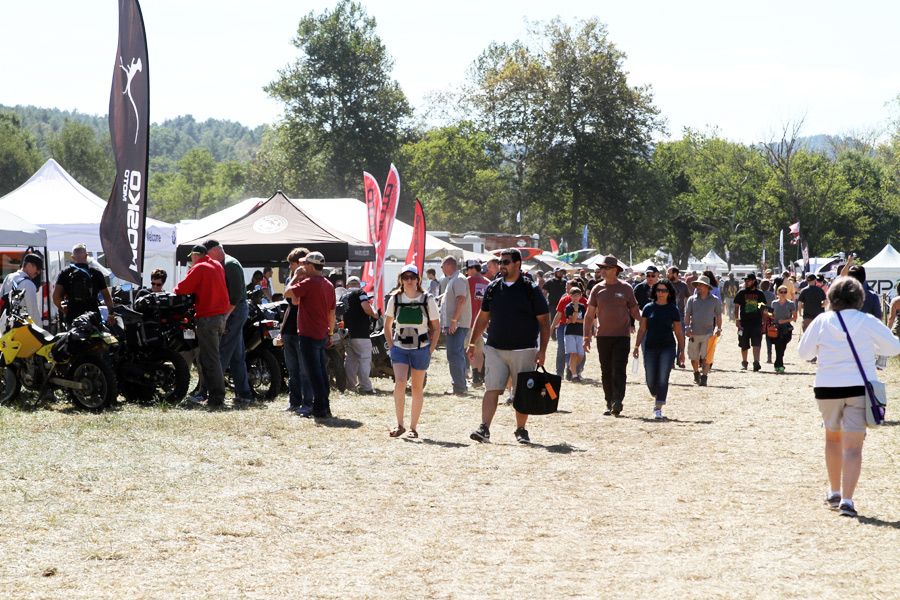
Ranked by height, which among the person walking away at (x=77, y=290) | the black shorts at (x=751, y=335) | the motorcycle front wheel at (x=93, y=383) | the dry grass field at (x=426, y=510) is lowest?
the dry grass field at (x=426, y=510)

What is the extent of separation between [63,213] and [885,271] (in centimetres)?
3229

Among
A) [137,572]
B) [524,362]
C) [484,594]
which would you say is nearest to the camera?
[484,594]

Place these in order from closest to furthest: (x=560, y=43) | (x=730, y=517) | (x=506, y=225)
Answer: (x=730, y=517) < (x=560, y=43) < (x=506, y=225)

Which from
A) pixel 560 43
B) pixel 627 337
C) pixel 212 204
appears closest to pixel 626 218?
pixel 560 43

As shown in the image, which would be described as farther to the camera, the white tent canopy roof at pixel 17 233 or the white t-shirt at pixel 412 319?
the white tent canopy roof at pixel 17 233

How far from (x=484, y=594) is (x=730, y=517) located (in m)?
2.35

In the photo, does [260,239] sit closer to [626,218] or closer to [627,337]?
[627,337]

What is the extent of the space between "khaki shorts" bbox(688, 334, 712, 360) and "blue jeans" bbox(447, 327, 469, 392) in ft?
14.3

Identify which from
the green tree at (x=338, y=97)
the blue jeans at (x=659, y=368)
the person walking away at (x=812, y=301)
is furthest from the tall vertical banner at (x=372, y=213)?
the green tree at (x=338, y=97)

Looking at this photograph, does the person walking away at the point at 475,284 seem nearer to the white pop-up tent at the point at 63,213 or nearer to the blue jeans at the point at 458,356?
the blue jeans at the point at 458,356

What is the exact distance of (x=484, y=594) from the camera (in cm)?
458

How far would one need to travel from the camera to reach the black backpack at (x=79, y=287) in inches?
470

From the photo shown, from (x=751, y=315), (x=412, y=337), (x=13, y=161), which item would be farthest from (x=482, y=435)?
(x=13, y=161)

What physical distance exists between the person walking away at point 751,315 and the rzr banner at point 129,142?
11.2m
